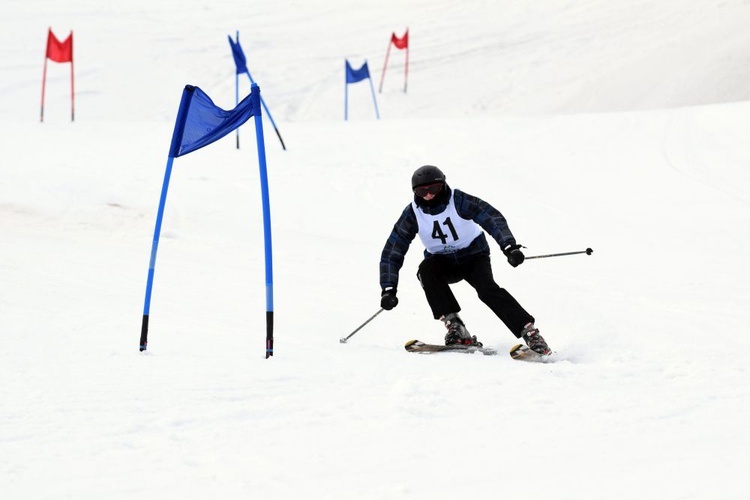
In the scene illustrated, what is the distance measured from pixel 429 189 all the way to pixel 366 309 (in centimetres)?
202

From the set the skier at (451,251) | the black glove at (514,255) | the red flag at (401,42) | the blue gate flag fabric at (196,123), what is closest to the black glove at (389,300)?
the skier at (451,251)

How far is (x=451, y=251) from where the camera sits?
5.79 m

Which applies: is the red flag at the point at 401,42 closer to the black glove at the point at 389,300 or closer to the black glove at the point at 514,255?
the black glove at the point at 389,300

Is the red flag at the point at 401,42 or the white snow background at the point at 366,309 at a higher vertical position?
the red flag at the point at 401,42

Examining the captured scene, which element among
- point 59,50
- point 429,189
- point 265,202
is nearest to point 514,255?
point 429,189

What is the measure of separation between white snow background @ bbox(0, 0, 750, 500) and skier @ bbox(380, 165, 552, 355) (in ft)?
1.09

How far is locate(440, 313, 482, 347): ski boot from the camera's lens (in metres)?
5.71

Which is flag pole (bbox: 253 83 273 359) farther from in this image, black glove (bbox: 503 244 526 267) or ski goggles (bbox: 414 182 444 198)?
black glove (bbox: 503 244 526 267)

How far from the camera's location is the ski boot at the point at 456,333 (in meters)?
5.71

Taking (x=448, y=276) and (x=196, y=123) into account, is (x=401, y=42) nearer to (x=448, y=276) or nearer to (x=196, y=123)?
(x=448, y=276)

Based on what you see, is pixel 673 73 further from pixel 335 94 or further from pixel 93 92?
pixel 93 92

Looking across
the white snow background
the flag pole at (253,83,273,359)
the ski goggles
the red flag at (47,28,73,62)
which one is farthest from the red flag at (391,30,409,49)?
the flag pole at (253,83,273,359)

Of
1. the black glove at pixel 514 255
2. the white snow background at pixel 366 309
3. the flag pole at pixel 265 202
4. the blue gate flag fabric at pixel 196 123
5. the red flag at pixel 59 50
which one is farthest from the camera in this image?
the red flag at pixel 59 50

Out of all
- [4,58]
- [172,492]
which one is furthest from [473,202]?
[4,58]
